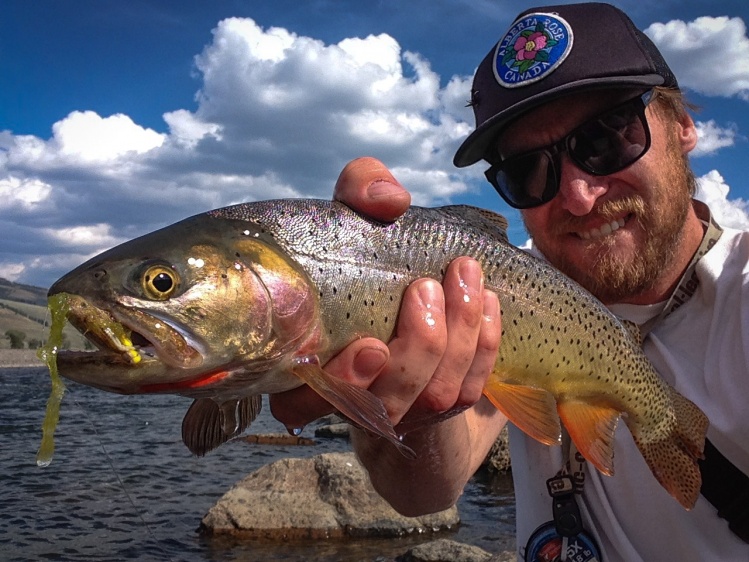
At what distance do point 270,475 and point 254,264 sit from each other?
8.65 meters

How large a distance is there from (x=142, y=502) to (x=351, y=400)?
447 inches

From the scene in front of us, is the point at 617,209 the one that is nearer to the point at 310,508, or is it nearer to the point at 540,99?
the point at 540,99

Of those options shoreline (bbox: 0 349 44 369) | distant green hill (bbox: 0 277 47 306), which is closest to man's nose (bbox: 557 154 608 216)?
shoreline (bbox: 0 349 44 369)

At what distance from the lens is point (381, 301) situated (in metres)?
2.51

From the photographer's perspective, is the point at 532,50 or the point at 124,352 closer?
the point at 124,352

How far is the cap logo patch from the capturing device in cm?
402

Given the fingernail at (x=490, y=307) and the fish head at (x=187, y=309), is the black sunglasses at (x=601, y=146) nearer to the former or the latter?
the fingernail at (x=490, y=307)

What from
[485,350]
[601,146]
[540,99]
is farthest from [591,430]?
[540,99]

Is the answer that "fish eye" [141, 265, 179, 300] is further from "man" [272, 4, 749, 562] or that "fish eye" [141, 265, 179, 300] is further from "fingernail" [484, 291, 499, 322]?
"man" [272, 4, 749, 562]

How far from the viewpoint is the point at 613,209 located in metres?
4.07

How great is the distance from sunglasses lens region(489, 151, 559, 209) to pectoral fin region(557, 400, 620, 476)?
4.85 ft

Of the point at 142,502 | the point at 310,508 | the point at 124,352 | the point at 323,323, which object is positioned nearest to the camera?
the point at 124,352

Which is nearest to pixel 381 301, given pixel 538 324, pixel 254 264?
pixel 254 264

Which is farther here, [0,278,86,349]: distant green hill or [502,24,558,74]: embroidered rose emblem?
[0,278,86,349]: distant green hill
